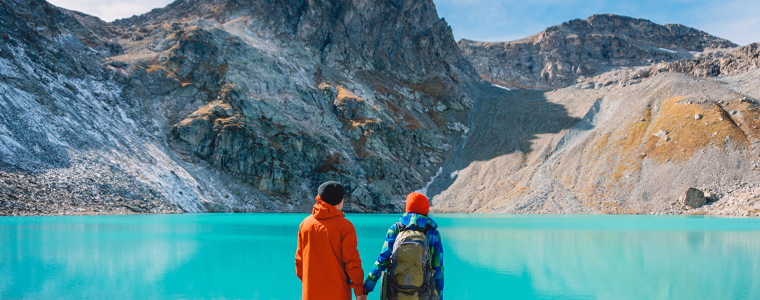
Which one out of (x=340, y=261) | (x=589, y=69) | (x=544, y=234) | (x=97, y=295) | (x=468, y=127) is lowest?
(x=544, y=234)

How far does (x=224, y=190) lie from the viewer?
63500mm

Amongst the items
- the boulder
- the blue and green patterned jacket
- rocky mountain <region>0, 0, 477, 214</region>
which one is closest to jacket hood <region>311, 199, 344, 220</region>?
the blue and green patterned jacket

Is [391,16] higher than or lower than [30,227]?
higher

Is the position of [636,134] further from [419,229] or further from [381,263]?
[381,263]

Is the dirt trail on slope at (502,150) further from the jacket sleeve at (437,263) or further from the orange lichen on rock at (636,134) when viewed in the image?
the jacket sleeve at (437,263)

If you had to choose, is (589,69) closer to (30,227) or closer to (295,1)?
(295,1)

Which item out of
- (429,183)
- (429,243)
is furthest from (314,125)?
(429,243)

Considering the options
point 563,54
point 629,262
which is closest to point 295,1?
point 629,262

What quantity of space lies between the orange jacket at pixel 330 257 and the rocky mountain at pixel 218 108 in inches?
1714

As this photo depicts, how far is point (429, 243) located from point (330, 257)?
1.39 meters

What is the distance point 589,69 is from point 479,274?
185602 mm

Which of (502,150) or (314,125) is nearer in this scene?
(314,125)

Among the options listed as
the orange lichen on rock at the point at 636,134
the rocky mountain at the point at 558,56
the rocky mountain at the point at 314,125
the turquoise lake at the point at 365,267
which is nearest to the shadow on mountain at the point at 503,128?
the rocky mountain at the point at 314,125

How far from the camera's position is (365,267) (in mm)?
15453
